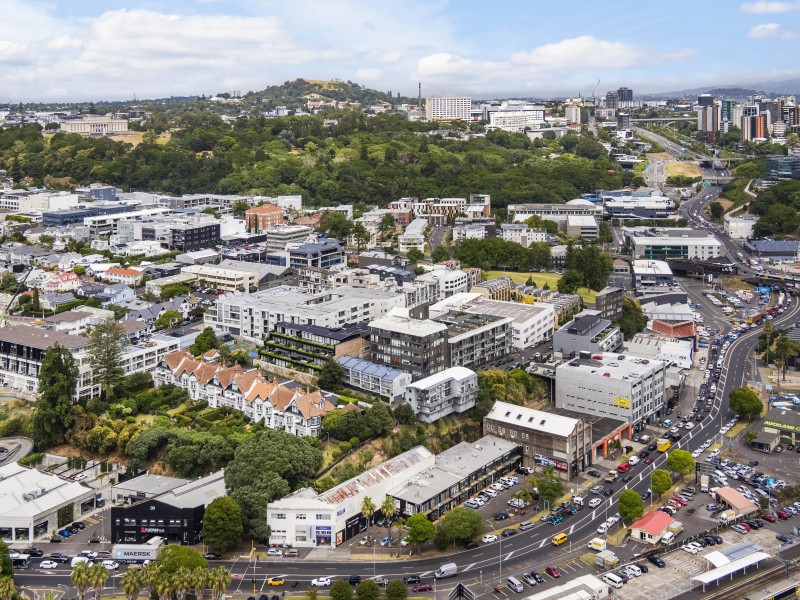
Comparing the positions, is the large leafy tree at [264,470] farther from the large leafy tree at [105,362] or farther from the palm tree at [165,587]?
the large leafy tree at [105,362]

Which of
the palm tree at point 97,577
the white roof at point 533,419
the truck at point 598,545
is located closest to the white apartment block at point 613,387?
the white roof at point 533,419

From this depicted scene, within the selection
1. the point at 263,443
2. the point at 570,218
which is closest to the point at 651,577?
the point at 263,443

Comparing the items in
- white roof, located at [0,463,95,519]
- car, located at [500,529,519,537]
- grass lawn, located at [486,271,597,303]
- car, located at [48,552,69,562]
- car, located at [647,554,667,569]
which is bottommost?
car, located at [647,554,667,569]

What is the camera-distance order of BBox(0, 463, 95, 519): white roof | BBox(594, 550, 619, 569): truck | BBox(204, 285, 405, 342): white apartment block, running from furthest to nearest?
BBox(204, 285, 405, 342): white apartment block < BBox(0, 463, 95, 519): white roof < BBox(594, 550, 619, 569): truck

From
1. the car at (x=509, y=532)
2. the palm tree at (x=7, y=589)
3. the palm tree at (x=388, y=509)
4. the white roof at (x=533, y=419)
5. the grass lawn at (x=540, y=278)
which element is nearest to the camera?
the palm tree at (x=7, y=589)

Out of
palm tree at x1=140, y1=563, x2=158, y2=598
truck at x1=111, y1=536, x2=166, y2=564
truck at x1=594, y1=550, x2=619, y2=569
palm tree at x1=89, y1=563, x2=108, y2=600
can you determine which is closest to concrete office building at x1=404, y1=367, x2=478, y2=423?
truck at x1=594, y1=550, x2=619, y2=569

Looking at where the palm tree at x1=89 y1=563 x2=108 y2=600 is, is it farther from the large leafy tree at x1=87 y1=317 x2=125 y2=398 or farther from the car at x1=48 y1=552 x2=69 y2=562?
the large leafy tree at x1=87 y1=317 x2=125 y2=398

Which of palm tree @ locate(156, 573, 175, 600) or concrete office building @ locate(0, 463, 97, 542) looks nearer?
palm tree @ locate(156, 573, 175, 600)
